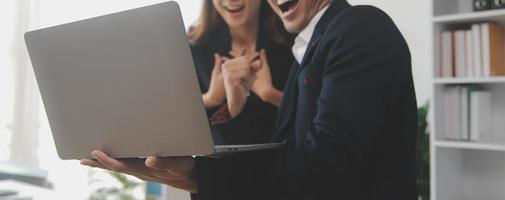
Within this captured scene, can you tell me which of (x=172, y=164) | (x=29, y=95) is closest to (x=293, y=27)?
(x=172, y=164)

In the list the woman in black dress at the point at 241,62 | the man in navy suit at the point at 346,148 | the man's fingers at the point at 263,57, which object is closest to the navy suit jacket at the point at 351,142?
the man in navy suit at the point at 346,148

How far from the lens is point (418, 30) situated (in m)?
1.99

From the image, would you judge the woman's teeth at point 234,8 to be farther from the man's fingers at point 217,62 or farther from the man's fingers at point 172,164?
the man's fingers at point 172,164

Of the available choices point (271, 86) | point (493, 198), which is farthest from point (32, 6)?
point (493, 198)

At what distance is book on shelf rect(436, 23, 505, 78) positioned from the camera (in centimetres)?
178

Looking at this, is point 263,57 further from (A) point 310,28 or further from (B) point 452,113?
(B) point 452,113

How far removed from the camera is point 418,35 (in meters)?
1.99

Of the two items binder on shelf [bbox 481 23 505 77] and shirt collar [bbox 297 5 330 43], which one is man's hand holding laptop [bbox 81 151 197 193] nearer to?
shirt collar [bbox 297 5 330 43]

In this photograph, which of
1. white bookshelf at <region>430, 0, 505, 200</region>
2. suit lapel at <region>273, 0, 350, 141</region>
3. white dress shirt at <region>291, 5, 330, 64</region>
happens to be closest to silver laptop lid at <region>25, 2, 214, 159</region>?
suit lapel at <region>273, 0, 350, 141</region>

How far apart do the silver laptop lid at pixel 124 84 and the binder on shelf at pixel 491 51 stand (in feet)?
4.35

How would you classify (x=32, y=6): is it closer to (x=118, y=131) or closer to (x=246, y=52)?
(x=246, y=52)

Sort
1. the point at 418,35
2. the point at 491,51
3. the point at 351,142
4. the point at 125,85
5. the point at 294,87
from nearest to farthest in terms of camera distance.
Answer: the point at 125,85 < the point at 351,142 < the point at 294,87 < the point at 491,51 < the point at 418,35

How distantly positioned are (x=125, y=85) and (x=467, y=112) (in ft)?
4.66

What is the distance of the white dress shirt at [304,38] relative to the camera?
1455 mm
